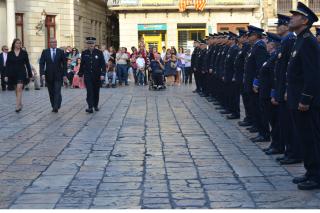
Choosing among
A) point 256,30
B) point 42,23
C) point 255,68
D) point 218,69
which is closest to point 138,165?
point 255,68

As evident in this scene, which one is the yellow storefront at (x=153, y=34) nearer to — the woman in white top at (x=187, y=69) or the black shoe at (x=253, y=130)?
the woman in white top at (x=187, y=69)

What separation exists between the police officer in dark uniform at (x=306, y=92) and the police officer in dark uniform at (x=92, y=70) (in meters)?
9.29

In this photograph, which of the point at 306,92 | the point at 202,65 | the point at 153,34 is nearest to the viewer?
the point at 306,92

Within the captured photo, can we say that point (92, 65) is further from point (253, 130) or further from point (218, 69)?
point (253, 130)

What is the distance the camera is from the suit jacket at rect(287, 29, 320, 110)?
6839 mm

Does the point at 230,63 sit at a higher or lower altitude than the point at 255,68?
higher

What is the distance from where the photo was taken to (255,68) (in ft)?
37.1

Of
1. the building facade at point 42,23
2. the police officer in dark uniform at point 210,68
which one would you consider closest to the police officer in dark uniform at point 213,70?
the police officer in dark uniform at point 210,68

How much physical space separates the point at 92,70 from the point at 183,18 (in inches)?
1046

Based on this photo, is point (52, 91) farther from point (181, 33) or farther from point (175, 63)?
point (181, 33)

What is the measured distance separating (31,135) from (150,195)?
5.45m

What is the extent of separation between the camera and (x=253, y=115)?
11727mm

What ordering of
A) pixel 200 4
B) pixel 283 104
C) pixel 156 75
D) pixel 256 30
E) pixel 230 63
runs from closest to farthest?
pixel 283 104
pixel 256 30
pixel 230 63
pixel 156 75
pixel 200 4

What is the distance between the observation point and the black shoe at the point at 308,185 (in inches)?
273
